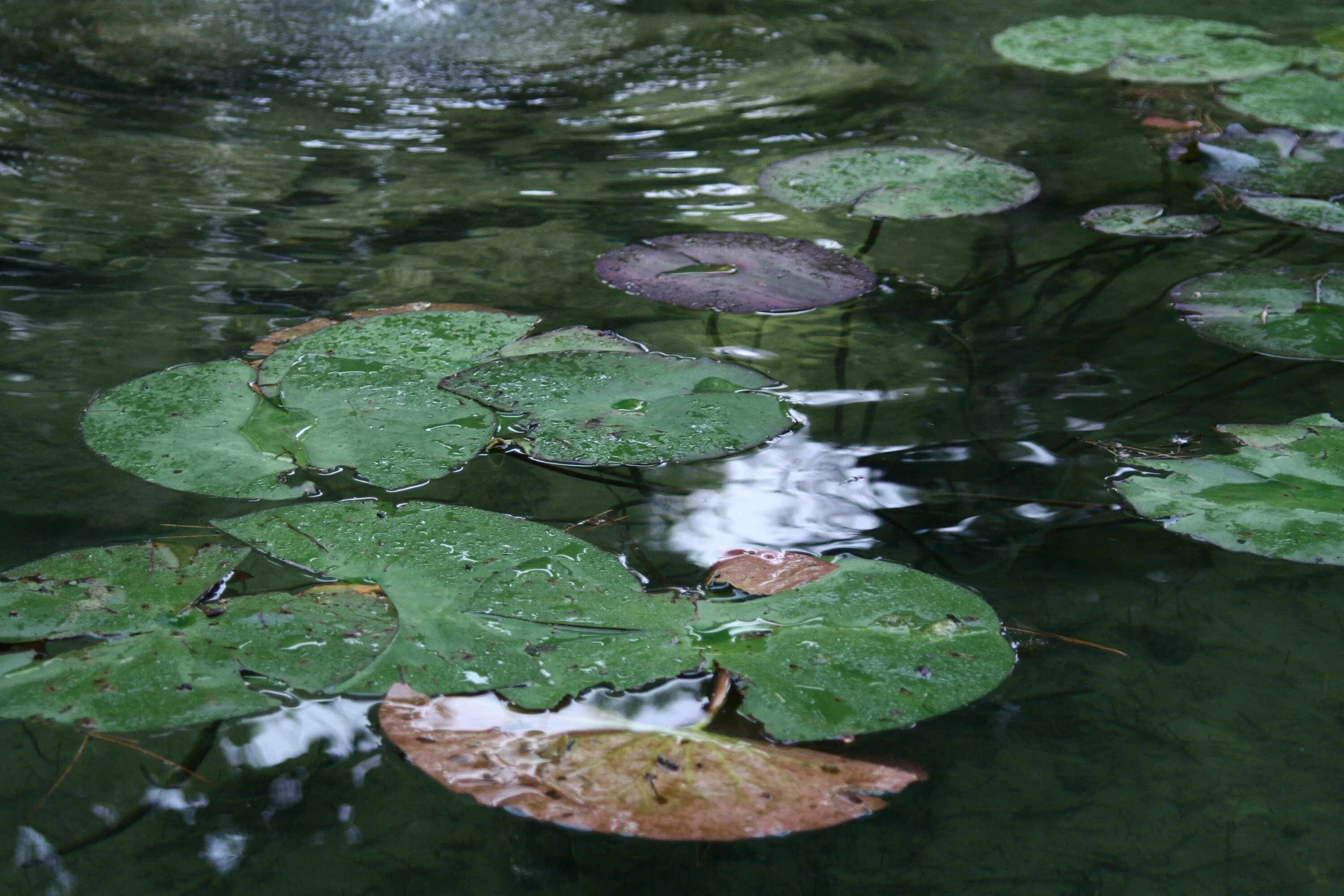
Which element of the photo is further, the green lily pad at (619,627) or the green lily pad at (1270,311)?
the green lily pad at (1270,311)

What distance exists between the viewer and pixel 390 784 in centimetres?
85

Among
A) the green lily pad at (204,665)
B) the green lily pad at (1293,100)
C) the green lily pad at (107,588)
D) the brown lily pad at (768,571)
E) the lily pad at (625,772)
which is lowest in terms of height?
the lily pad at (625,772)

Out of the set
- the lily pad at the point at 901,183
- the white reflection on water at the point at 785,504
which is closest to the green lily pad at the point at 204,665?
the white reflection on water at the point at 785,504

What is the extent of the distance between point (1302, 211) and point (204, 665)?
6.09 feet

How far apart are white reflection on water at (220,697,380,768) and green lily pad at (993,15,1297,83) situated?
2.41 m

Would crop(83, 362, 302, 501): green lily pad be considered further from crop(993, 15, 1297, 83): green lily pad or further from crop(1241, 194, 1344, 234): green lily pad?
crop(993, 15, 1297, 83): green lily pad

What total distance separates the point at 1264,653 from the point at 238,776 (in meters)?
0.89

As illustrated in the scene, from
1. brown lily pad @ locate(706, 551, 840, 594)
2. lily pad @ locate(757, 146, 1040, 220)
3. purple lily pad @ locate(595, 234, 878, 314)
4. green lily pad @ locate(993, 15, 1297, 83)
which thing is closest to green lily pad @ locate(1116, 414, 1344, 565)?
brown lily pad @ locate(706, 551, 840, 594)

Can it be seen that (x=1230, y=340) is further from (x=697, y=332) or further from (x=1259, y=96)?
(x=1259, y=96)

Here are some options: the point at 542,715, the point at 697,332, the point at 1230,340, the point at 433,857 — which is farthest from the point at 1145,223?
the point at 433,857

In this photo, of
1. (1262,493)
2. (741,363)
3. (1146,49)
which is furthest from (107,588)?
(1146,49)

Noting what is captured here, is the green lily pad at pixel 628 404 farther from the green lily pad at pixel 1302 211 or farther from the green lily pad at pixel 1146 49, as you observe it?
the green lily pad at pixel 1146 49

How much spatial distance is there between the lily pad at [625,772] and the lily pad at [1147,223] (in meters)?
1.28

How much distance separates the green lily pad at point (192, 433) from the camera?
3.80ft
